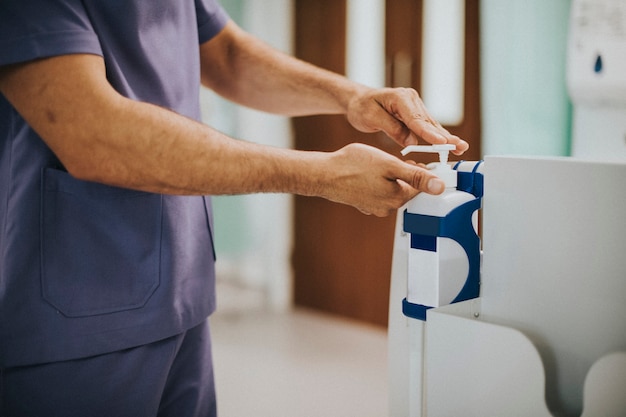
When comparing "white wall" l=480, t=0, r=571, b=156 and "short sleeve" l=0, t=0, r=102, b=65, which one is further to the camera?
"white wall" l=480, t=0, r=571, b=156

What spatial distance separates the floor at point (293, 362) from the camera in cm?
266

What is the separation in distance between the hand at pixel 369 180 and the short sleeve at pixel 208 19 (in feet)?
1.67

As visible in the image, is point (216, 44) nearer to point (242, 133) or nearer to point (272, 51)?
point (272, 51)

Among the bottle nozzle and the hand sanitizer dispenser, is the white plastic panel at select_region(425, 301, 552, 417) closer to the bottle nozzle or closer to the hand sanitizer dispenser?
the hand sanitizer dispenser

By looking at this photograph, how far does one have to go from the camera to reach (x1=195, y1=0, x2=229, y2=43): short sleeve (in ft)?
4.43

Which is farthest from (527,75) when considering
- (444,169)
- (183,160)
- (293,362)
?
(183,160)

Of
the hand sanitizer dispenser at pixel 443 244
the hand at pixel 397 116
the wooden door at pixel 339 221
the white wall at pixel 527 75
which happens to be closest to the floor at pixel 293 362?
the wooden door at pixel 339 221

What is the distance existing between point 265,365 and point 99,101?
2.30 metres

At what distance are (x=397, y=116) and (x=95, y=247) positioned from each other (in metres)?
0.50

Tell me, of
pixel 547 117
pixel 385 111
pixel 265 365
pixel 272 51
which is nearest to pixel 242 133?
pixel 265 365

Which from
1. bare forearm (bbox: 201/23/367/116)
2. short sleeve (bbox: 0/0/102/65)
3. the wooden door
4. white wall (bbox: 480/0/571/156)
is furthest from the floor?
short sleeve (bbox: 0/0/102/65)

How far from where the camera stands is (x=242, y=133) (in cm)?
383

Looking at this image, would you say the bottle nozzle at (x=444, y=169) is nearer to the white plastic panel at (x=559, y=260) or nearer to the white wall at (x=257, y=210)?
the white plastic panel at (x=559, y=260)

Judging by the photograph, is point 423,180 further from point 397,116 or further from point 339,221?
point 339,221
